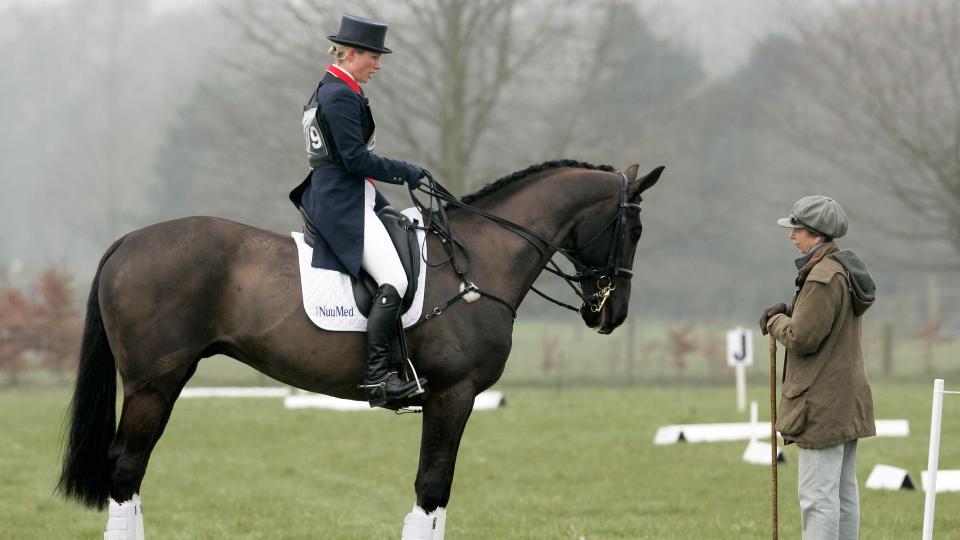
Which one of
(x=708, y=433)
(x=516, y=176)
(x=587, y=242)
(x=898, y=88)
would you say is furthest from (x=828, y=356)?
(x=898, y=88)

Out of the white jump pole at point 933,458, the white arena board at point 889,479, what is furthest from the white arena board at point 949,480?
the white jump pole at point 933,458

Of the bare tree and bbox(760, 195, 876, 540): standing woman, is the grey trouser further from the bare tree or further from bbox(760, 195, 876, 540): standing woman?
the bare tree

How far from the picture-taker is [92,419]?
663 cm

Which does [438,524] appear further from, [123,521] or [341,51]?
[341,51]

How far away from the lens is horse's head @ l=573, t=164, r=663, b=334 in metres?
6.98

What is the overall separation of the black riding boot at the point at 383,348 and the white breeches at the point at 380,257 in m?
0.06

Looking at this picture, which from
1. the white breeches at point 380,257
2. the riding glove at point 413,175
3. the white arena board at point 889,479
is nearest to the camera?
the white breeches at point 380,257

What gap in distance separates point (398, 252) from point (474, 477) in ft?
19.3

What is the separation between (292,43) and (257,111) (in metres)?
3.30

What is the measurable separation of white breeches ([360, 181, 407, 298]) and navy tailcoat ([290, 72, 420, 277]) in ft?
0.18

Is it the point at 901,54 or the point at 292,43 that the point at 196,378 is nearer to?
the point at 292,43

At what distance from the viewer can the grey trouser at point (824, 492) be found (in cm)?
598

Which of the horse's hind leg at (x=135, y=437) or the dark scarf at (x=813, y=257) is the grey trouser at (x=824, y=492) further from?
the horse's hind leg at (x=135, y=437)

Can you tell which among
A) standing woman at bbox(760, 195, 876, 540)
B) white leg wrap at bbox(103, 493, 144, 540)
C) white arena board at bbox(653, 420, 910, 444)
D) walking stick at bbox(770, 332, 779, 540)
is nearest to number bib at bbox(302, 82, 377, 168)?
white leg wrap at bbox(103, 493, 144, 540)
